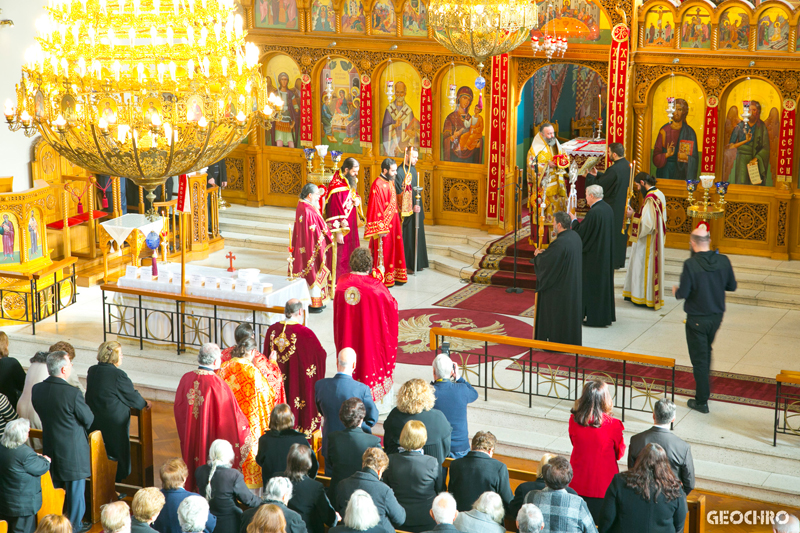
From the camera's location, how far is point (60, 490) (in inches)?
334

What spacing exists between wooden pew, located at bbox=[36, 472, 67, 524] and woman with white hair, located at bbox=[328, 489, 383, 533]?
10.5 ft

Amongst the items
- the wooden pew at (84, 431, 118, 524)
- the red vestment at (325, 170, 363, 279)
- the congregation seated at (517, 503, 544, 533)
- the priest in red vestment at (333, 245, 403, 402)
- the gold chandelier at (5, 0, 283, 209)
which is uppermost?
the gold chandelier at (5, 0, 283, 209)

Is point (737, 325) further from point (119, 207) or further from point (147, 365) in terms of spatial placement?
point (119, 207)

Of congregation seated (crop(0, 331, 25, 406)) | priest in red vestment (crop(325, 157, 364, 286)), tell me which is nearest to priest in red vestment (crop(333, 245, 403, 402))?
congregation seated (crop(0, 331, 25, 406))

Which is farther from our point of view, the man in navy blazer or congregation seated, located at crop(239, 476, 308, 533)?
the man in navy blazer

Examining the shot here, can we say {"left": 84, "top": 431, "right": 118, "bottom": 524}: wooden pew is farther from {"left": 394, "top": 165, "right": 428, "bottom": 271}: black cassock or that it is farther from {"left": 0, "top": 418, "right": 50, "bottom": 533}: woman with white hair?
{"left": 394, "top": 165, "right": 428, "bottom": 271}: black cassock

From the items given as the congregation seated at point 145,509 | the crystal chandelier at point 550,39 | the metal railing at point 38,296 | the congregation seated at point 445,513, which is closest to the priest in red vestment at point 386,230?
the crystal chandelier at point 550,39

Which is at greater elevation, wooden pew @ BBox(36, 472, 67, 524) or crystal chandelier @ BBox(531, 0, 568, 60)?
crystal chandelier @ BBox(531, 0, 568, 60)

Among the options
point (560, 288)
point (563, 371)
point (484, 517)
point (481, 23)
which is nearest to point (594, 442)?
point (484, 517)

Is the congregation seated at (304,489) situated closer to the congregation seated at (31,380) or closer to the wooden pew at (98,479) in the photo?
the wooden pew at (98,479)

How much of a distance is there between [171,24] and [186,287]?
247 inches

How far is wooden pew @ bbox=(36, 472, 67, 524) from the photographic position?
8305 millimetres

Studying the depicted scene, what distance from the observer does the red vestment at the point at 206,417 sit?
8.38 metres

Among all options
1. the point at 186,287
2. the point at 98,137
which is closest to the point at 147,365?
the point at 186,287
